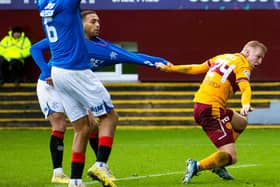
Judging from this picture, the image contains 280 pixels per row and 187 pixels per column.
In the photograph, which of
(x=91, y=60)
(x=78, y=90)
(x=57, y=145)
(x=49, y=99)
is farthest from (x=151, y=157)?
(x=78, y=90)

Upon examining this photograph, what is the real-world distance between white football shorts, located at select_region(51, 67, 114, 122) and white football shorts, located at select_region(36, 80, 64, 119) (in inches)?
92.7

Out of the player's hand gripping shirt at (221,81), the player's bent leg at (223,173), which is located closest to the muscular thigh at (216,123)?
the player's hand gripping shirt at (221,81)

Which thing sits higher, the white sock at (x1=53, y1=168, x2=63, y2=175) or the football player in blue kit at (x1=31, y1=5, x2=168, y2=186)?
the football player in blue kit at (x1=31, y1=5, x2=168, y2=186)

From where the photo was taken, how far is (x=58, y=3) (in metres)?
10.8

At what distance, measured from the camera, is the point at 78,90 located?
1072 centimetres

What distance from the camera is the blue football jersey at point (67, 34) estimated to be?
35.3ft

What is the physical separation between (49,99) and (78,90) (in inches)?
105

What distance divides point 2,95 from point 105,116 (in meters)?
13.3

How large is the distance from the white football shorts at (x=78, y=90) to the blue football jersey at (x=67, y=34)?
0.26 ft

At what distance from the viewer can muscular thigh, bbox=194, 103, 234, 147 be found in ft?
40.2

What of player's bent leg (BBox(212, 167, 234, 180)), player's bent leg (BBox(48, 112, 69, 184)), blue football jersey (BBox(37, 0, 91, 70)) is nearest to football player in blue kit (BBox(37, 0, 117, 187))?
blue football jersey (BBox(37, 0, 91, 70))

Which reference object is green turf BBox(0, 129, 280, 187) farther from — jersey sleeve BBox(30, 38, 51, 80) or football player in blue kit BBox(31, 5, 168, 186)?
jersey sleeve BBox(30, 38, 51, 80)

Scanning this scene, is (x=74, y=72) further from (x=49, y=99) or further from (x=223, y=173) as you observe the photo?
(x=223, y=173)

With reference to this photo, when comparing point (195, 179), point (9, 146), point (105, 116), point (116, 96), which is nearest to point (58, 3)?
point (105, 116)
